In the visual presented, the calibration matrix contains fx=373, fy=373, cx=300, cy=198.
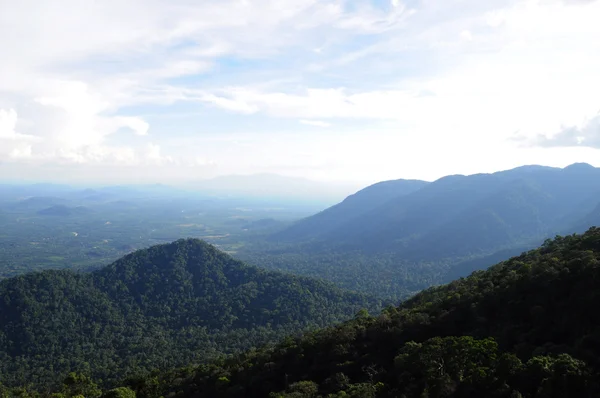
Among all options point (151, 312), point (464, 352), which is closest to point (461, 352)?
point (464, 352)

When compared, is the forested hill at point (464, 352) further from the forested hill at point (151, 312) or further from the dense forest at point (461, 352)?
the forested hill at point (151, 312)

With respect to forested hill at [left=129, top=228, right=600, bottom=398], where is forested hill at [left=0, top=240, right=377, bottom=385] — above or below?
below

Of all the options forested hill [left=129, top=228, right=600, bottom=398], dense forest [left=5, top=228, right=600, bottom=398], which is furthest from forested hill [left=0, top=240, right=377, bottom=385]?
forested hill [left=129, top=228, right=600, bottom=398]

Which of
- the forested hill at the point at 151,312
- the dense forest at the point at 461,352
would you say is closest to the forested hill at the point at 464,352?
the dense forest at the point at 461,352

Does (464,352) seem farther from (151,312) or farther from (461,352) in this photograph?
(151,312)

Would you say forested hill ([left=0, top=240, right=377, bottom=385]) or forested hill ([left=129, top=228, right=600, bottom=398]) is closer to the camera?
forested hill ([left=129, top=228, right=600, bottom=398])

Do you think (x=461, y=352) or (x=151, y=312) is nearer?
(x=461, y=352)

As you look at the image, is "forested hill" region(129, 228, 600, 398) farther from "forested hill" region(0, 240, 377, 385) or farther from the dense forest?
"forested hill" region(0, 240, 377, 385)
